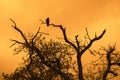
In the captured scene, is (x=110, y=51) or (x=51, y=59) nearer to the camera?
(x=110, y=51)

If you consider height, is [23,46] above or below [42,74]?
above

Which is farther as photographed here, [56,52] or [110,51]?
[56,52]

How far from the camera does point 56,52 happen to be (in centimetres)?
3956

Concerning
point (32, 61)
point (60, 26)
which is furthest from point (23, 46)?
point (60, 26)

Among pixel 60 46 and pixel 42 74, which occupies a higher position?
pixel 60 46

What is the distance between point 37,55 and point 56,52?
3.25 m

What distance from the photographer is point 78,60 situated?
35438 millimetres

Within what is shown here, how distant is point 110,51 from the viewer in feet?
118

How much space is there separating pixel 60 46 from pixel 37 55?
420 cm

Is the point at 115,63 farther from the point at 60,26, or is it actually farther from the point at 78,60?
the point at 60,26

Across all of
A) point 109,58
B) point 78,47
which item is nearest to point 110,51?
point 109,58

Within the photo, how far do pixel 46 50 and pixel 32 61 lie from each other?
211cm

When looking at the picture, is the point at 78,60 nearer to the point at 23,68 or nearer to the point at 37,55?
the point at 37,55

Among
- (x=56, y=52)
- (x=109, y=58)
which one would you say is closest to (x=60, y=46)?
(x=56, y=52)
